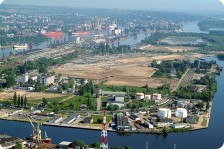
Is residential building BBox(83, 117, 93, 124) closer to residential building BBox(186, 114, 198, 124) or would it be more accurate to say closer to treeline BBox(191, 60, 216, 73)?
residential building BBox(186, 114, 198, 124)

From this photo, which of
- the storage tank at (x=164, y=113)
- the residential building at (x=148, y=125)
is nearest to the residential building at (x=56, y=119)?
the residential building at (x=148, y=125)

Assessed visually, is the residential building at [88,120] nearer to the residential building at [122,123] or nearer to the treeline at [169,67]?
the residential building at [122,123]

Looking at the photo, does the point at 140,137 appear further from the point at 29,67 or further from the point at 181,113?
the point at 29,67

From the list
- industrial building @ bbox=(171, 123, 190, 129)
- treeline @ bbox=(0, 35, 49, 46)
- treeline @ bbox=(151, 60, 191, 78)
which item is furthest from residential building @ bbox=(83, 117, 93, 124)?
treeline @ bbox=(0, 35, 49, 46)

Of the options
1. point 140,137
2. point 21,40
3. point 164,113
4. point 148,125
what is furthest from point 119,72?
point 21,40

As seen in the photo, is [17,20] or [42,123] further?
[17,20]

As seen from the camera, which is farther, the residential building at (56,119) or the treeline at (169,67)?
the treeline at (169,67)

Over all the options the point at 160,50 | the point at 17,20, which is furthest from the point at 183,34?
the point at 17,20

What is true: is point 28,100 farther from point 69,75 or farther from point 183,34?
point 183,34
